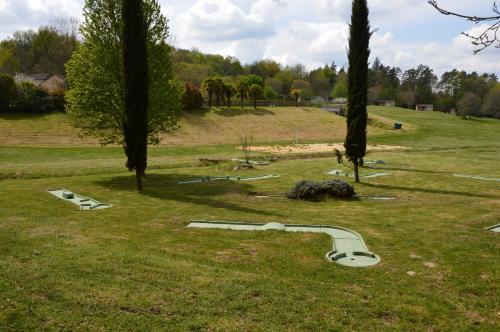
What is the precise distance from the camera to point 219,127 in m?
51.1

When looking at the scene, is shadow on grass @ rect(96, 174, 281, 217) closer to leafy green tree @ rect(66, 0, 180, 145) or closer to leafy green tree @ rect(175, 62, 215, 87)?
leafy green tree @ rect(66, 0, 180, 145)

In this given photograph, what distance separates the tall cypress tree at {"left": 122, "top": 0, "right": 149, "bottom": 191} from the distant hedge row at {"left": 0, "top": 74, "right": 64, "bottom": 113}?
111ft

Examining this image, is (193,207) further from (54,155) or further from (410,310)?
(54,155)

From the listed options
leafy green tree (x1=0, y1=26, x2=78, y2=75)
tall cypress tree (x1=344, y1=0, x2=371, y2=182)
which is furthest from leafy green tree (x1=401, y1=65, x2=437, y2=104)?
tall cypress tree (x1=344, y1=0, x2=371, y2=182)

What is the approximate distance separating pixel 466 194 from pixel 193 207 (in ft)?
33.2

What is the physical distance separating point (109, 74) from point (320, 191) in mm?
10366

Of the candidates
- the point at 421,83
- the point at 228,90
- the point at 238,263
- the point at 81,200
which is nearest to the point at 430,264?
the point at 238,263

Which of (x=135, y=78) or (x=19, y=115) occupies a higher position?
(x=135, y=78)

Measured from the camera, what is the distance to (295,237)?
942cm

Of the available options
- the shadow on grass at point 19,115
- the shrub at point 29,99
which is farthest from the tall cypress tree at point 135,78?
the shrub at point 29,99

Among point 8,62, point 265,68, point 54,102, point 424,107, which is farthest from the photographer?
point 265,68

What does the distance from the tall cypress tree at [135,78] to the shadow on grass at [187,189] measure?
1.53m

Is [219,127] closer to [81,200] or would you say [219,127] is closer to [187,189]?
[187,189]

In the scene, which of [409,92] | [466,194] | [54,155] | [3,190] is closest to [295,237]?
[466,194]
